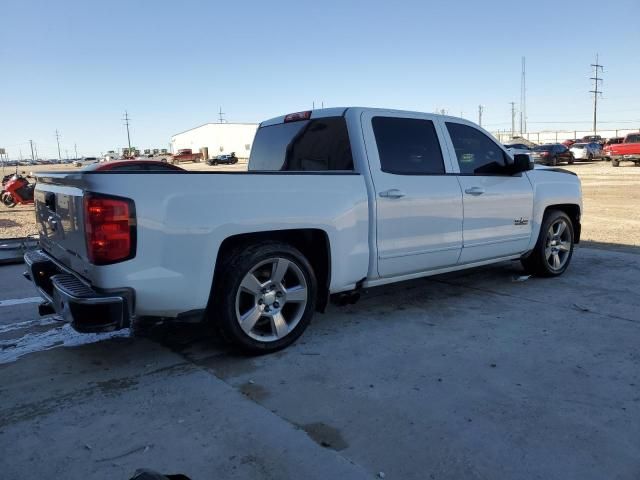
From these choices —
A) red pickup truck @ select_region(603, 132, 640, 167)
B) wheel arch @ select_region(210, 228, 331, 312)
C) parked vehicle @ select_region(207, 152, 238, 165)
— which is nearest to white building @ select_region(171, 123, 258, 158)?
parked vehicle @ select_region(207, 152, 238, 165)

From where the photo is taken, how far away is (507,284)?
606 centimetres

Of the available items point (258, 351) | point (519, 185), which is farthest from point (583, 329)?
point (258, 351)

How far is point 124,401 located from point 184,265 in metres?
0.89

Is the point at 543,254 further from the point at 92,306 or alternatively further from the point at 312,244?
the point at 92,306

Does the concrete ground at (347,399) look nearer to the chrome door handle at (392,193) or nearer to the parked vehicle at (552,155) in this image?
the chrome door handle at (392,193)

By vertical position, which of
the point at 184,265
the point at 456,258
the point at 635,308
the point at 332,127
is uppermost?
the point at 332,127

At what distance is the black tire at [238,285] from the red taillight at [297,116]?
5.15 feet

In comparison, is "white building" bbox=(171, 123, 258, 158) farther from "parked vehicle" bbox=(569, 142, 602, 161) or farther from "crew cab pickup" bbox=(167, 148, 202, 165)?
"parked vehicle" bbox=(569, 142, 602, 161)

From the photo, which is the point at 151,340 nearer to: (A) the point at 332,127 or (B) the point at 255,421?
(B) the point at 255,421

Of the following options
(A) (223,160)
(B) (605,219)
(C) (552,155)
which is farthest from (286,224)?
(A) (223,160)

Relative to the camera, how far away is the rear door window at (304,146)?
181 inches

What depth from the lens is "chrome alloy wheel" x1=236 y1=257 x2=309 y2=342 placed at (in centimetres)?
381

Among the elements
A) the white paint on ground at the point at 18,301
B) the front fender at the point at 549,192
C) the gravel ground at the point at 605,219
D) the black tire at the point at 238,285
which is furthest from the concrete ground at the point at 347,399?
the gravel ground at the point at 605,219

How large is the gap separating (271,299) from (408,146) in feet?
6.29
